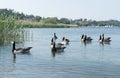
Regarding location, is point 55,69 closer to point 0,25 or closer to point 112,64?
point 112,64

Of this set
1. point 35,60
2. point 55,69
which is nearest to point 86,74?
point 55,69

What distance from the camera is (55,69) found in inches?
1144

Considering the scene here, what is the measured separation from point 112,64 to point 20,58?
31.2 ft

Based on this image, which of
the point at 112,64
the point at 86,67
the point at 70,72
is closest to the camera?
the point at 70,72

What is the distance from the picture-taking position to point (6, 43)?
51.9 m

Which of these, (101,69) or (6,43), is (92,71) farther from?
(6,43)

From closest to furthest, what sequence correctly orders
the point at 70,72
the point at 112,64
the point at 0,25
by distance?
the point at 70,72, the point at 112,64, the point at 0,25

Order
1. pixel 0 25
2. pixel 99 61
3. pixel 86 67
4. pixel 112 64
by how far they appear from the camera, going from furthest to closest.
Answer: pixel 0 25 → pixel 99 61 → pixel 112 64 → pixel 86 67

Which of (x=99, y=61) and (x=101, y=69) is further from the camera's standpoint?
(x=99, y=61)

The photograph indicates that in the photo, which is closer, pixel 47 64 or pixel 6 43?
pixel 47 64

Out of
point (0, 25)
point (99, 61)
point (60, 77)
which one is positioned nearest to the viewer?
point (60, 77)

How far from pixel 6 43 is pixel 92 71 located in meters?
25.9

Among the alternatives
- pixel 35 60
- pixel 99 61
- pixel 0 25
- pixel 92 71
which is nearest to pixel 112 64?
pixel 99 61

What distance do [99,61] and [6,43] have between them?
20718 millimetres
